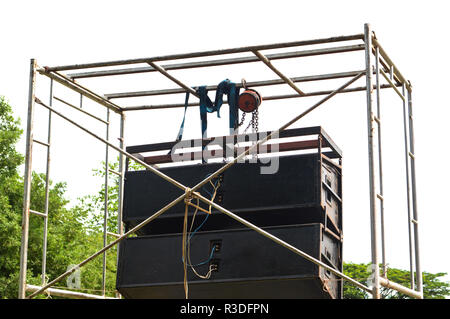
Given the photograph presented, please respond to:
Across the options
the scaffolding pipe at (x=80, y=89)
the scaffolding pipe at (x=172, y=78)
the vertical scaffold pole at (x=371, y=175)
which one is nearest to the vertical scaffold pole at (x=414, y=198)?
the vertical scaffold pole at (x=371, y=175)

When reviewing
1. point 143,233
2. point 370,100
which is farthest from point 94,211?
point 370,100

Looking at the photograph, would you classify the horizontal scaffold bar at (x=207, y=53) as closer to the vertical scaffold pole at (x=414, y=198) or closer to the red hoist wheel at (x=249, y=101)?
the red hoist wheel at (x=249, y=101)

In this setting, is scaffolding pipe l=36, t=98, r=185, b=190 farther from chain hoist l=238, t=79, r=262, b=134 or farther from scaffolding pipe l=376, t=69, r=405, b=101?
scaffolding pipe l=376, t=69, r=405, b=101

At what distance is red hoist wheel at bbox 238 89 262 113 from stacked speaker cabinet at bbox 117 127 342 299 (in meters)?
0.66

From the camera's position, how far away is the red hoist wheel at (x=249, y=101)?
824 centimetres

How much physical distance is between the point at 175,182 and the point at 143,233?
1.65 m

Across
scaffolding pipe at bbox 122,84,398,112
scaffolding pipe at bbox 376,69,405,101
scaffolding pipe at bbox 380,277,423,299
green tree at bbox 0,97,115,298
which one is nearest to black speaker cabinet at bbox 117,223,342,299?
scaffolding pipe at bbox 380,277,423,299

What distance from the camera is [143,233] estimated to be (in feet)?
29.1

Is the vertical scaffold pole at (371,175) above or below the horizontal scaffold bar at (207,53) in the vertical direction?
below

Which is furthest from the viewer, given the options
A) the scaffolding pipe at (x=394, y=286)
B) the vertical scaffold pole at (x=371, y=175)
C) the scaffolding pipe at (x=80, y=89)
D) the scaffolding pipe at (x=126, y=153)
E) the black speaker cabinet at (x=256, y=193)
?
the scaffolding pipe at (x=80, y=89)

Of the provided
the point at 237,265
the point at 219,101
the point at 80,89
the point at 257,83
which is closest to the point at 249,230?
the point at 237,265

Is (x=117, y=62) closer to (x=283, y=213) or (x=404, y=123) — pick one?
(x=283, y=213)

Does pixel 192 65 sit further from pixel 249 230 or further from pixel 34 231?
pixel 34 231

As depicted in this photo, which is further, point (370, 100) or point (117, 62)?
point (117, 62)
